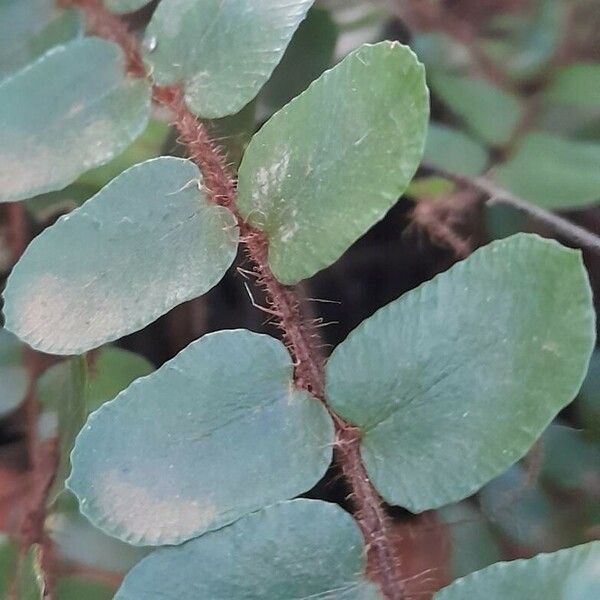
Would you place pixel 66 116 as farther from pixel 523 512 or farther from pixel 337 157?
pixel 523 512

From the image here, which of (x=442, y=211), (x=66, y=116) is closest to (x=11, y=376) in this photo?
(x=66, y=116)

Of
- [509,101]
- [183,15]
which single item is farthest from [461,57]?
[183,15]

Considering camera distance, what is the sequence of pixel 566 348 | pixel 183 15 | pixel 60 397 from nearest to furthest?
pixel 566 348 < pixel 183 15 < pixel 60 397

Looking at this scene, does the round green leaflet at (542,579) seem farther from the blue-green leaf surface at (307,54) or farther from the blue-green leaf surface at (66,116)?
the blue-green leaf surface at (307,54)

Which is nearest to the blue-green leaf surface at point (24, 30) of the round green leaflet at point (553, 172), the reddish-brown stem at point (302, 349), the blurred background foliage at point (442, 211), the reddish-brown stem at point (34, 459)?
the blurred background foliage at point (442, 211)

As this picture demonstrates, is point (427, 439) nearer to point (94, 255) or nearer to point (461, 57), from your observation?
point (94, 255)
